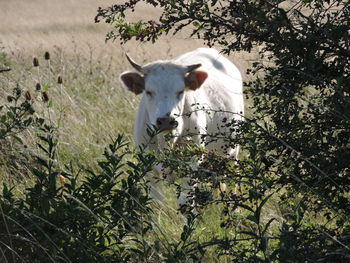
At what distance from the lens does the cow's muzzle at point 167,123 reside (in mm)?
6680

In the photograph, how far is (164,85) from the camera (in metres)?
7.30

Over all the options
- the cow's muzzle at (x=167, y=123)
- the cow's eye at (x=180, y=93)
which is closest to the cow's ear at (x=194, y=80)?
the cow's eye at (x=180, y=93)

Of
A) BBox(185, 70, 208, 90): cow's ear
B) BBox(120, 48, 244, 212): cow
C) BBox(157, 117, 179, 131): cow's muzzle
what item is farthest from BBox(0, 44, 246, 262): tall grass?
BBox(185, 70, 208, 90): cow's ear

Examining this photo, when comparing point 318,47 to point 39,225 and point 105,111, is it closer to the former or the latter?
point 39,225

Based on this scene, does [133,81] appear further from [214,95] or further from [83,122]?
[83,122]

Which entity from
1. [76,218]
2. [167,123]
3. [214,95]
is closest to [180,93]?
[167,123]

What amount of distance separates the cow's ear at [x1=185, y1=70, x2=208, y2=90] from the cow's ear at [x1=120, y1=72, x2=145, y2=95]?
1.43 ft

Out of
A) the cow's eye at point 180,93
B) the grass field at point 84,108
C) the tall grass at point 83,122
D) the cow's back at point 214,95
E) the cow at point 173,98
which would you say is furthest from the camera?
the cow's back at point 214,95

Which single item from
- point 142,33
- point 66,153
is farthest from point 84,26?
point 142,33

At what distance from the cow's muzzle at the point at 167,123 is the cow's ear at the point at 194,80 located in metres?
0.81

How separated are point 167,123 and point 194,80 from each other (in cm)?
91

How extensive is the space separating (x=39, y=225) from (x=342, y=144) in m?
1.66

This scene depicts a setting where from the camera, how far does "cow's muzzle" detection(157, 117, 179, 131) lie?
6.68m

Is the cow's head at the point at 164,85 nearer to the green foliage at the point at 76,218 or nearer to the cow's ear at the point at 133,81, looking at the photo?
the cow's ear at the point at 133,81
